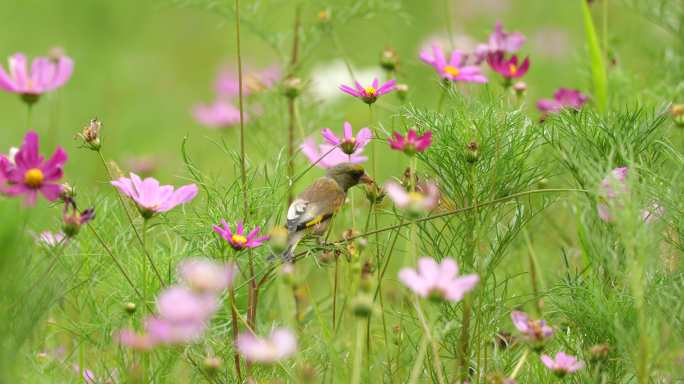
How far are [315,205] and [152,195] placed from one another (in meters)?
0.25

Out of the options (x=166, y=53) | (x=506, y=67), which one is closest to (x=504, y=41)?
(x=506, y=67)

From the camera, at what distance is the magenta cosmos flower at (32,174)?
1098mm

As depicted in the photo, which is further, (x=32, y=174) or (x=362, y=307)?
(x=32, y=174)

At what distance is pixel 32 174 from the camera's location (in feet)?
3.59

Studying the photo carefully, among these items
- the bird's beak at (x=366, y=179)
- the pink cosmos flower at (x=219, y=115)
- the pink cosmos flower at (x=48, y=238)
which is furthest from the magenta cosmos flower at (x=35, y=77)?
the pink cosmos flower at (x=219, y=115)

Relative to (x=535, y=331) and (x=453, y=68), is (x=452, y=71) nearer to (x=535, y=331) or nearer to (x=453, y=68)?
(x=453, y=68)

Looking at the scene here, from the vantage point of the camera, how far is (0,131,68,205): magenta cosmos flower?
1.10m

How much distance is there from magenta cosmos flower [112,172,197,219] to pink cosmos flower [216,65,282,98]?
0.89 meters

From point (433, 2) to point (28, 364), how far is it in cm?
298

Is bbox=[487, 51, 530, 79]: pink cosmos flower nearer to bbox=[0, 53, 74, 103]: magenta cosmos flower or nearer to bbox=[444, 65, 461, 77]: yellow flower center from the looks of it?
bbox=[444, 65, 461, 77]: yellow flower center

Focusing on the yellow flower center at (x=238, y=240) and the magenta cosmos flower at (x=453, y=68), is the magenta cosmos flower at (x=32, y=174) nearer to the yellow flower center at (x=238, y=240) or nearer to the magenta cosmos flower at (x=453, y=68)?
the yellow flower center at (x=238, y=240)

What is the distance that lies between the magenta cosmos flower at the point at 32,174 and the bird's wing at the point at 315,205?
0.32 m

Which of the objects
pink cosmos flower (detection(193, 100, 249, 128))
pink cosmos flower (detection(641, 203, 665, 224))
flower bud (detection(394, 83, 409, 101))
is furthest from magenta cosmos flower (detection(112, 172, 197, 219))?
pink cosmos flower (detection(193, 100, 249, 128))

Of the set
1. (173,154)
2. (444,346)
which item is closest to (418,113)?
(444,346)
